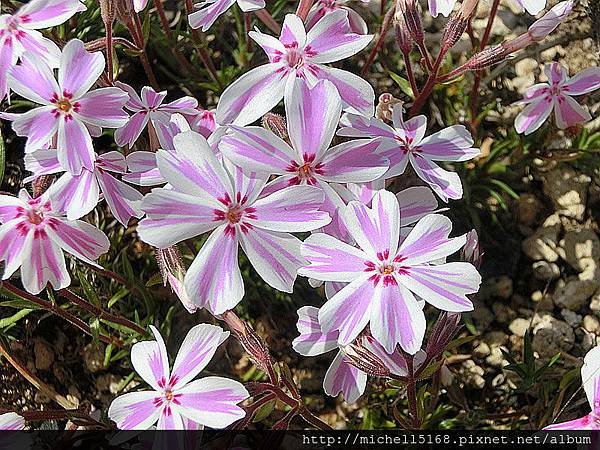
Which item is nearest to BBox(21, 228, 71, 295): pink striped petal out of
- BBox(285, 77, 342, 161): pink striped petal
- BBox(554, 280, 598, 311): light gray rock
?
BBox(285, 77, 342, 161): pink striped petal

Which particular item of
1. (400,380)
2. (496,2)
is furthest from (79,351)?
A: (496,2)

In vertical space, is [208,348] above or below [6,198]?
below

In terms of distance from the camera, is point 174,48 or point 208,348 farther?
A: point 174,48

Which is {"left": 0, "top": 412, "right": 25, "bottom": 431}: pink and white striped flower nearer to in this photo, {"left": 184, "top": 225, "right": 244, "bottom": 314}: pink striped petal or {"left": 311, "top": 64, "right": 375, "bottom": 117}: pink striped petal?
{"left": 184, "top": 225, "right": 244, "bottom": 314}: pink striped petal

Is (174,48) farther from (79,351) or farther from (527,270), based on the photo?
(527,270)

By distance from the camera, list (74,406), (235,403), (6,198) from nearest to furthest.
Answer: (235,403) → (6,198) → (74,406)

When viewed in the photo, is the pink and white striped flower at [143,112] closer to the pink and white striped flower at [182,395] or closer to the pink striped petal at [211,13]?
the pink striped petal at [211,13]

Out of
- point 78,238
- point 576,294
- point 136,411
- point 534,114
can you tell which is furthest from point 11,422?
point 576,294
